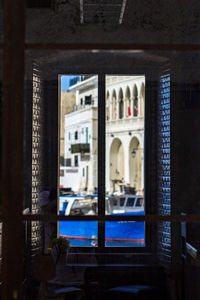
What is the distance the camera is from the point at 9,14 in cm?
253

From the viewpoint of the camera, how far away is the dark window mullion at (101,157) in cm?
262

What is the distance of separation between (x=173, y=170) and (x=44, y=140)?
0.84 meters

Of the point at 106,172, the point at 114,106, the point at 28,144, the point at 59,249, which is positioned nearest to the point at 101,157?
the point at 106,172

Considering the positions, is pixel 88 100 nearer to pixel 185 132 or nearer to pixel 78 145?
pixel 78 145

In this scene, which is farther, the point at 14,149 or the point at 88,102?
the point at 88,102

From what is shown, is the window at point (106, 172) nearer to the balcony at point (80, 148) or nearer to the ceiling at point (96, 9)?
the balcony at point (80, 148)

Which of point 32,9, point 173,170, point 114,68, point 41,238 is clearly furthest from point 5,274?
point 32,9

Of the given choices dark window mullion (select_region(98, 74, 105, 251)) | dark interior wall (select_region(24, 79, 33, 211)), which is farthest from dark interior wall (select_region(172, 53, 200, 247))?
dark interior wall (select_region(24, 79, 33, 211))

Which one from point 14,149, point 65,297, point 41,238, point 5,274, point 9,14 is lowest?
point 65,297

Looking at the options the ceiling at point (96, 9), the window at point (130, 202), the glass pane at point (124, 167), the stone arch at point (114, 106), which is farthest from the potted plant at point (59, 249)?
the ceiling at point (96, 9)

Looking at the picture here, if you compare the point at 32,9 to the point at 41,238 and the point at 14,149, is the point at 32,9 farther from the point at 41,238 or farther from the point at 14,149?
the point at 41,238

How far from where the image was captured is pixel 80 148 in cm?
267

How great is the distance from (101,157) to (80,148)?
5.8 inches

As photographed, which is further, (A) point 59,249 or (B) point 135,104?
(B) point 135,104
